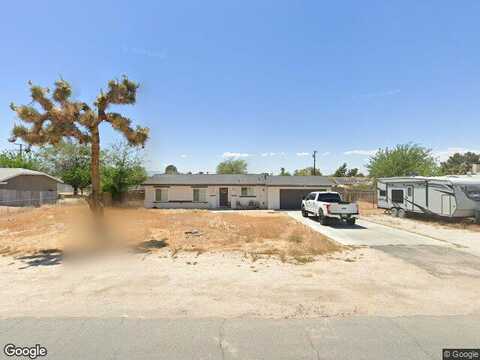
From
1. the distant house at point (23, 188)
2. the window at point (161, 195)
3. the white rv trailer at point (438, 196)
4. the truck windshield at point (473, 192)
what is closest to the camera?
the white rv trailer at point (438, 196)

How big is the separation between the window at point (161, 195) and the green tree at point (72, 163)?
43.0 feet

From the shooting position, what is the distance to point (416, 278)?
6.16 metres

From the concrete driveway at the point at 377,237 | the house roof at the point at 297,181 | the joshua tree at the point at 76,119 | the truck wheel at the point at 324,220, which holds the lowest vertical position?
the concrete driveway at the point at 377,237

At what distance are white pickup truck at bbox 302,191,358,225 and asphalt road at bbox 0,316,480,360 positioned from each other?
10.5 metres

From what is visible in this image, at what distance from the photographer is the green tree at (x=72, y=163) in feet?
116

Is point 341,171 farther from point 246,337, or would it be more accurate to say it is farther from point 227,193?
point 246,337

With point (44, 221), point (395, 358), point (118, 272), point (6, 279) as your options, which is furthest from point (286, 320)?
point (44, 221)

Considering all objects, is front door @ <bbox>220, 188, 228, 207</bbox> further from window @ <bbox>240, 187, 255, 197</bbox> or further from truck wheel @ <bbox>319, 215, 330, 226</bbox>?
truck wheel @ <bbox>319, 215, 330, 226</bbox>

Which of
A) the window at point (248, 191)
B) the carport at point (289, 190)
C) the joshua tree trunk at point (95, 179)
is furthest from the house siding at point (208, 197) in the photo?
the joshua tree trunk at point (95, 179)

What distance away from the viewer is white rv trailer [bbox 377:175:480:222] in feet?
49.9

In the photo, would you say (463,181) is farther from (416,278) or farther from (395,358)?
(395,358)

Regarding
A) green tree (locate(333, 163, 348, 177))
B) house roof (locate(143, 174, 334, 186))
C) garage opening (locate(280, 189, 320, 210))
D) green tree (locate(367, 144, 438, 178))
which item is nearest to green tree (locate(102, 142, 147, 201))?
Answer: house roof (locate(143, 174, 334, 186))

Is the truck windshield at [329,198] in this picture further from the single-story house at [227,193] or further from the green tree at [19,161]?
the green tree at [19,161]

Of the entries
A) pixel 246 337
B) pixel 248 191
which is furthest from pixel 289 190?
pixel 246 337
